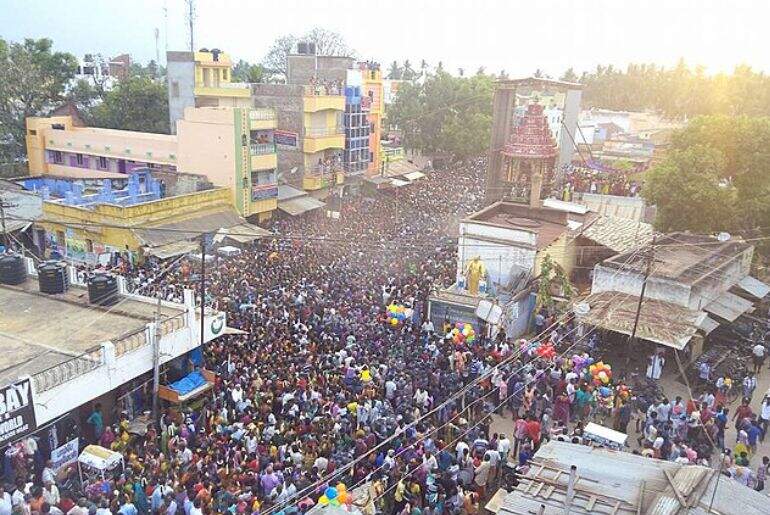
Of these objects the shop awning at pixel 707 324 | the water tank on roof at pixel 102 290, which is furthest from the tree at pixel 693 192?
the water tank on roof at pixel 102 290

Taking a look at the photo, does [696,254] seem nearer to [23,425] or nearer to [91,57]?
[23,425]

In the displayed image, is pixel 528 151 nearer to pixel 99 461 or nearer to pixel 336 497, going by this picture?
pixel 336 497

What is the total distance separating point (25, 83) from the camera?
39531mm

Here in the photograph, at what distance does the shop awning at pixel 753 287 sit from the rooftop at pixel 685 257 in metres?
1.05

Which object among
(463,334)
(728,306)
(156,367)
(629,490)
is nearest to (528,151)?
(728,306)

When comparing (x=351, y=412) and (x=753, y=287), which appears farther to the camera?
(x=753, y=287)

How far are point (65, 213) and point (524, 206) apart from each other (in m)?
19.1

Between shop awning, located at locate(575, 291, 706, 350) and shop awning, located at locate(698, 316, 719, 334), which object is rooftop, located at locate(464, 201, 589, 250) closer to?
shop awning, located at locate(575, 291, 706, 350)

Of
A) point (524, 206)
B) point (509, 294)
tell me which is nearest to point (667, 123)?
point (524, 206)

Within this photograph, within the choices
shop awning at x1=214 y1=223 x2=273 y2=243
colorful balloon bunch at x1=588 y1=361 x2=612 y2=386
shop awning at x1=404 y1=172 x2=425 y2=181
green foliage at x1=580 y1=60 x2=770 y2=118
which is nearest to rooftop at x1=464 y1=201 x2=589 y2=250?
colorful balloon bunch at x1=588 y1=361 x2=612 y2=386

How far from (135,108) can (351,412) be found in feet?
117

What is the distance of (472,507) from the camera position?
11.0 metres

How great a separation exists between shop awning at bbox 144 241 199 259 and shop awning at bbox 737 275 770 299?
65.0ft

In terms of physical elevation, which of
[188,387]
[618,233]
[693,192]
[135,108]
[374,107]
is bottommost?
[188,387]
